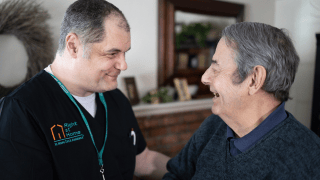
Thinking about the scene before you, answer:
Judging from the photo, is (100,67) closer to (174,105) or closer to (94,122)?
(94,122)

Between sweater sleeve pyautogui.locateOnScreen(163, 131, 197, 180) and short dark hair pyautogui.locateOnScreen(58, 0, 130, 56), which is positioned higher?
short dark hair pyautogui.locateOnScreen(58, 0, 130, 56)

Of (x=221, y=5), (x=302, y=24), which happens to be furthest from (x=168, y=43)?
(x=302, y=24)

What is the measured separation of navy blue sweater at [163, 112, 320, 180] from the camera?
811mm

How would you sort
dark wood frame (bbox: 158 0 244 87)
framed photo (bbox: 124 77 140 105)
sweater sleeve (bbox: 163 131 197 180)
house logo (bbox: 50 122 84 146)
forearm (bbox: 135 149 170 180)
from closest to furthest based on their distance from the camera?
house logo (bbox: 50 122 84 146) < sweater sleeve (bbox: 163 131 197 180) < forearm (bbox: 135 149 170 180) < framed photo (bbox: 124 77 140 105) < dark wood frame (bbox: 158 0 244 87)

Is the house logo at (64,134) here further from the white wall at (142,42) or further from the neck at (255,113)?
the white wall at (142,42)

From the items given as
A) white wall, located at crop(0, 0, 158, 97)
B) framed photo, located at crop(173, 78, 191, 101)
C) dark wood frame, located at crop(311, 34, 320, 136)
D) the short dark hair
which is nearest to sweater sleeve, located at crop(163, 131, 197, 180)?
the short dark hair

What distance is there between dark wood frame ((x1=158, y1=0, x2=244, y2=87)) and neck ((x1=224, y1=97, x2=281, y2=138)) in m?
1.77

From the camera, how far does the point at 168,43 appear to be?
2631mm

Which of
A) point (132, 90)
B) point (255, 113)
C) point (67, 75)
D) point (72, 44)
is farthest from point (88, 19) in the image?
point (132, 90)

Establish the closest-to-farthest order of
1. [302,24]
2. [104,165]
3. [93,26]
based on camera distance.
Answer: [93,26]
[104,165]
[302,24]

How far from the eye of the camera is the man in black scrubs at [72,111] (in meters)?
0.93

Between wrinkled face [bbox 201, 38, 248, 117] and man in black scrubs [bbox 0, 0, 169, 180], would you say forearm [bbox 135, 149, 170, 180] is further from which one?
wrinkled face [bbox 201, 38, 248, 117]

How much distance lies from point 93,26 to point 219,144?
809 mm

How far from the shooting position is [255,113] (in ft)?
3.07
